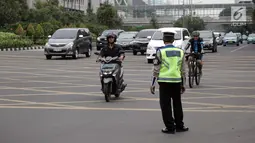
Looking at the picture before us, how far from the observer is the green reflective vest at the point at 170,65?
763 centimetres

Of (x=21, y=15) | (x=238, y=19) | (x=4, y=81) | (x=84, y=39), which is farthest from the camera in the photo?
(x=238, y=19)

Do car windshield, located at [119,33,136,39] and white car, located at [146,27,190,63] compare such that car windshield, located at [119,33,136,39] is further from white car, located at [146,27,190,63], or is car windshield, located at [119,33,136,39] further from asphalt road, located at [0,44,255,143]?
asphalt road, located at [0,44,255,143]

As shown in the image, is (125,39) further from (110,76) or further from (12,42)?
(110,76)

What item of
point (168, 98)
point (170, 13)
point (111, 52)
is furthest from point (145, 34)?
point (170, 13)

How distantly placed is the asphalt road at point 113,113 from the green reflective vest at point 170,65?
2.91ft

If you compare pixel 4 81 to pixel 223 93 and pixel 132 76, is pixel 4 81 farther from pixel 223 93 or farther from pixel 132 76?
pixel 223 93

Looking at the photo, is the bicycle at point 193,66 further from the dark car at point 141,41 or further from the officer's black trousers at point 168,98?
the dark car at point 141,41

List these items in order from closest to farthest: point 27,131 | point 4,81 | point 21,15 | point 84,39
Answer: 1. point 27,131
2. point 4,81
3. point 84,39
4. point 21,15

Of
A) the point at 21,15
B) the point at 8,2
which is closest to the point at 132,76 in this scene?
the point at 8,2

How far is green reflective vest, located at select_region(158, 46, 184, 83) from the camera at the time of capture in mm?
7633

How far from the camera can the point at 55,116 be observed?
9.36 m

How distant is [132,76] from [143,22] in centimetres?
8340

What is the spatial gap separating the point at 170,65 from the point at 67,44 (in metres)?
20.1

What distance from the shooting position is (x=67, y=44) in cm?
2731
